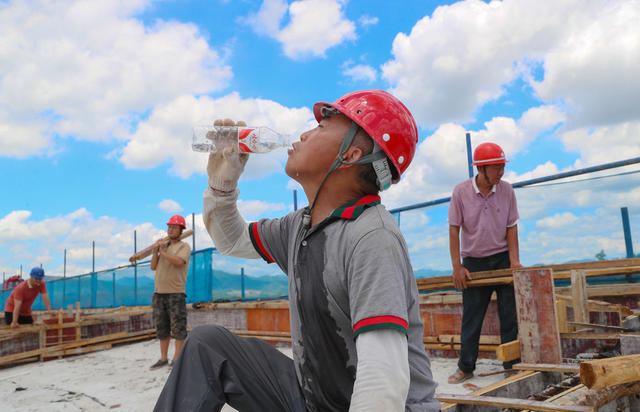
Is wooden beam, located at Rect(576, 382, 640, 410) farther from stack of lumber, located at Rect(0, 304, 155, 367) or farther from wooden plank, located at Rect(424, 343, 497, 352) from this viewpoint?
stack of lumber, located at Rect(0, 304, 155, 367)

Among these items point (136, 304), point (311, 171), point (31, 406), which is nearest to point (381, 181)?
point (311, 171)

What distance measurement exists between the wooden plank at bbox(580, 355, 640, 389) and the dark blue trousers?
6.73 feet

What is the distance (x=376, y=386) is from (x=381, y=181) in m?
0.88

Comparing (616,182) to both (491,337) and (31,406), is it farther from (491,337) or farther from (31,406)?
(31,406)

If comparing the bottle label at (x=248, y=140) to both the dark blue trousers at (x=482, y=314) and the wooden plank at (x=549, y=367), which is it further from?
the dark blue trousers at (x=482, y=314)

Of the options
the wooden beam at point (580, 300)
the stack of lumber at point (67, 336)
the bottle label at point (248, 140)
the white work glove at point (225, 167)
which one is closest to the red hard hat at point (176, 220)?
the stack of lumber at point (67, 336)

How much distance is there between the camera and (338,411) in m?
1.61

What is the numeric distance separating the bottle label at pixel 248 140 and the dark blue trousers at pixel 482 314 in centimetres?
308

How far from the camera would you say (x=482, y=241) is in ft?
15.4

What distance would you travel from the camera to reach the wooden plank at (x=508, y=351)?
3.64m

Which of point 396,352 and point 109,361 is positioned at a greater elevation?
point 396,352

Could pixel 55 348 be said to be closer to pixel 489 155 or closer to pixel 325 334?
pixel 489 155

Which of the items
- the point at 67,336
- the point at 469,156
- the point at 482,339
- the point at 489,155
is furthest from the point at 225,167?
the point at 67,336

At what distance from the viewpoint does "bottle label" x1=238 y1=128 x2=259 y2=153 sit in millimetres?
2322
